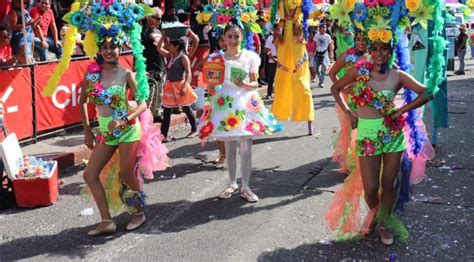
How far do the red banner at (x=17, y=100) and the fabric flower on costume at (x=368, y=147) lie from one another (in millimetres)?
5229

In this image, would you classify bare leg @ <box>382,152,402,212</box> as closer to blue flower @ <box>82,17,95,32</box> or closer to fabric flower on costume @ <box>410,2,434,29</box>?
fabric flower on costume @ <box>410,2,434,29</box>

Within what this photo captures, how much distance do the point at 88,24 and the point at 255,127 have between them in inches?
76.2

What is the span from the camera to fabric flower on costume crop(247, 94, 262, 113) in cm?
568

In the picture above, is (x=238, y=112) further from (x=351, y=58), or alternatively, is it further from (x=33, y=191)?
(x=33, y=191)

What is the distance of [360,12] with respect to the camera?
14.4ft

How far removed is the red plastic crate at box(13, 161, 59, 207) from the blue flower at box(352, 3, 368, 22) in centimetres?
345

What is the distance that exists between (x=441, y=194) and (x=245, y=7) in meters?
2.98

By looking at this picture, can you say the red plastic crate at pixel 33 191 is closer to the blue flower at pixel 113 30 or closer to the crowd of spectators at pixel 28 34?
the blue flower at pixel 113 30

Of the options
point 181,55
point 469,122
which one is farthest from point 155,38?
Answer: point 469,122

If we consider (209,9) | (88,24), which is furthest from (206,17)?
(88,24)

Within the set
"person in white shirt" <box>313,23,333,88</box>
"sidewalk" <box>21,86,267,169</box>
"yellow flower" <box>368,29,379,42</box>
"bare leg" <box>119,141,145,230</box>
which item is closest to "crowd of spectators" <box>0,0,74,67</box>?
"sidewalk" <box>21,86,267,169</box>

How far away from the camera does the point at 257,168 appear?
7008 millimetres

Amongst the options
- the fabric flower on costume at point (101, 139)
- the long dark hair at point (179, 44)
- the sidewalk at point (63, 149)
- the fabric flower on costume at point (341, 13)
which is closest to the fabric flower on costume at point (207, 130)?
the fabric flower on costume at point (101, 139)

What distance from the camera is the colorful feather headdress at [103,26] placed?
15.2 ft
